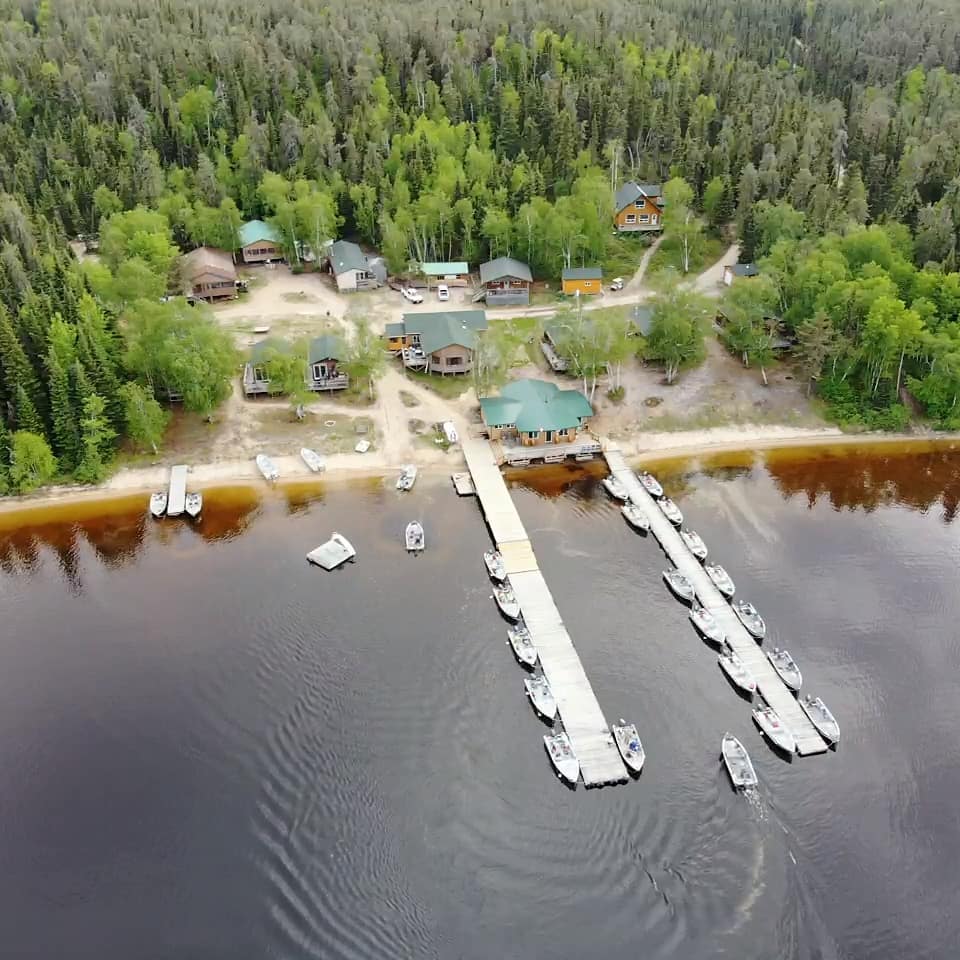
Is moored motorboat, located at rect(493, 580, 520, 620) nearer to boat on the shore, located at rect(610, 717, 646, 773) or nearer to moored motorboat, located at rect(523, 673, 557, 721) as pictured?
moored motorboat, located at rect(523, 673, 557, 721)

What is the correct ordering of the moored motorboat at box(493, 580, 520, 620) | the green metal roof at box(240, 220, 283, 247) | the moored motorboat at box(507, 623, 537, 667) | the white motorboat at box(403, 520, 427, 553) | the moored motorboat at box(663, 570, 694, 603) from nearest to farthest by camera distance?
the moored motorboat at box(507, 623, 537, 667)
the moored motorboat at box(493, 580, 520, 620)
the moored motorboat at box(663, 570, 694, 603)
the white motorboat at box(403, 520, 427, 553)
the green metal roof at box(240, 220, 283, 247)

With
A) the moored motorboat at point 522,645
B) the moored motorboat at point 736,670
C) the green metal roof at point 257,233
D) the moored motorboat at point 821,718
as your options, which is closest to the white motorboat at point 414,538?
the moored motorboat at point 522,645

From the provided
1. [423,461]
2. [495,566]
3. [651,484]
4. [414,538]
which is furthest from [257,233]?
[495,566]

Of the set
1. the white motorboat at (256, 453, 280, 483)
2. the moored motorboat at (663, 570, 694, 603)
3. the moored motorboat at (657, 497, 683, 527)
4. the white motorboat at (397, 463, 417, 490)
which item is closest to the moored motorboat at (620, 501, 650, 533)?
the moored motorboat at (657, 497, 683, 527)

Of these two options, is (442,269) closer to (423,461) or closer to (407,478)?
(423,461)

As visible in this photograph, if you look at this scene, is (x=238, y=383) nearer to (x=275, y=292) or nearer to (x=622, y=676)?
(x=275, y=292)

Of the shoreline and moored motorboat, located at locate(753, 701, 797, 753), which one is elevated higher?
moored motorboat, located at locate(753, 701, 797, 753)

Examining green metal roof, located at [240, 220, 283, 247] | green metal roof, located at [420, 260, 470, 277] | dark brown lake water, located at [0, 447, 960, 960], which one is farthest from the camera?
green metal roof, located at [240, 220, 283, 247]

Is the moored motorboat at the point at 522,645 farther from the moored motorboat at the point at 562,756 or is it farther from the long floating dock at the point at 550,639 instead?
the moored motorboat at the point at 562,756
